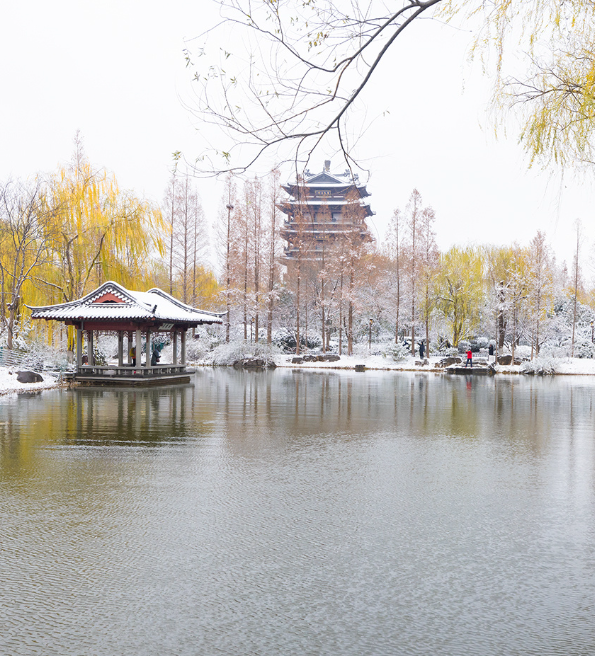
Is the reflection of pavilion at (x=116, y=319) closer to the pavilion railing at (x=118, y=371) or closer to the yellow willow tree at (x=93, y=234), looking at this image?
the pavilion railing at (x=118, y=371)

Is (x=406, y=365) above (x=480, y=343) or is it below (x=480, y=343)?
below

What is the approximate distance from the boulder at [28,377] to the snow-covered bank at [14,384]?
17cm

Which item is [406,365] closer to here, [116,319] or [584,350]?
[584,350]

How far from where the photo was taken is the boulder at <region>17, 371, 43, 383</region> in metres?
21.5

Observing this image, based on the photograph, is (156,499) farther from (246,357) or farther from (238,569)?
(246,357)

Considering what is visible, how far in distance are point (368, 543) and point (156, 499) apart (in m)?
2.50

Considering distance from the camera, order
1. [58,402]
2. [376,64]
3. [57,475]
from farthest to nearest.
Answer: [58,402], [57,475], [376,64]

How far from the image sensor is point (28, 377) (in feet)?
71.1

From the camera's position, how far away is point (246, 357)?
38.9 meters

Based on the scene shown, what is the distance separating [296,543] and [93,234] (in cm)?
2752

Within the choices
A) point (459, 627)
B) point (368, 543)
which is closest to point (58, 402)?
point (368, 543)

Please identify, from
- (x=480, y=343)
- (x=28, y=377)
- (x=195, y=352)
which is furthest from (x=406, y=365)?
(x=28, y=377)

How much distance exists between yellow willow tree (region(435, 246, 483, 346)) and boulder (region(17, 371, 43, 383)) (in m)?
27.6

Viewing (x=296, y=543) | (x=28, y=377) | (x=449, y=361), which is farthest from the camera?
(x=449, y=361)
